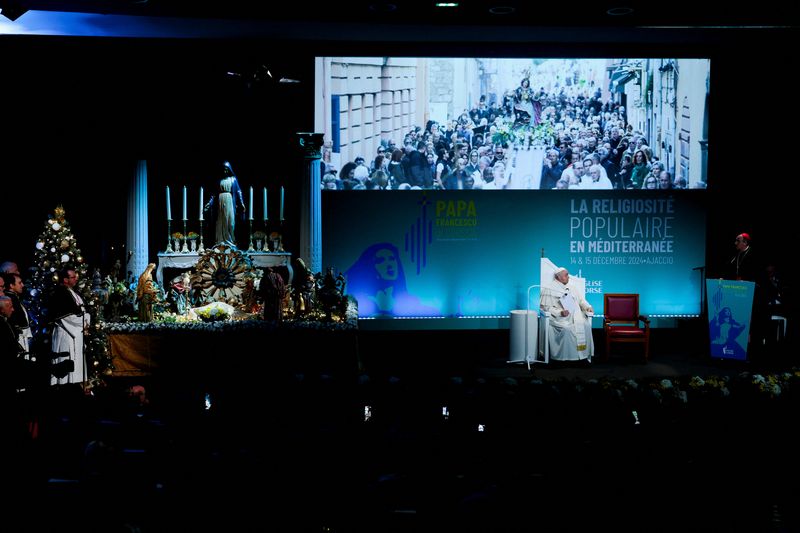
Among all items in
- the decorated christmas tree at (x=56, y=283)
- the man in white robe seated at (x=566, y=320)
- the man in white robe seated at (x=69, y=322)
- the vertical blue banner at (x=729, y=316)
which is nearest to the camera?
the man in white robe seated at (x=69, y=322)

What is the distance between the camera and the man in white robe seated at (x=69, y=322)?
23.6 ft

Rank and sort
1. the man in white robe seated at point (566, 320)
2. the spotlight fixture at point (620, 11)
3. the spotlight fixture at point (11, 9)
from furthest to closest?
the man in white robe seated at point (566, 320) → the spotlight fixture at point (620, 11) → the spotlight fixture at point (11, 9)

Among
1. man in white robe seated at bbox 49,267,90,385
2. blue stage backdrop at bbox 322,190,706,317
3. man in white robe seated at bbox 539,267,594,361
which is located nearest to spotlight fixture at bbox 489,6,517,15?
blue stage backdrop at bbox 322,190,706,317

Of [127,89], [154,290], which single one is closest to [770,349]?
[154,290]

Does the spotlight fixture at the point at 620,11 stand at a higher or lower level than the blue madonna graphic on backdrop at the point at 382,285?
higher

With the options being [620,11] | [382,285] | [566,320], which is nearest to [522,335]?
[566,320]

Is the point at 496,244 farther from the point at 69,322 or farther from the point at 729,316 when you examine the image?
the point at 69,322

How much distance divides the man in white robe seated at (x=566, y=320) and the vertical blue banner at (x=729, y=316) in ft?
4.47

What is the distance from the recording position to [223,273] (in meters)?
9.03

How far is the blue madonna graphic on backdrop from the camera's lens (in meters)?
10.6

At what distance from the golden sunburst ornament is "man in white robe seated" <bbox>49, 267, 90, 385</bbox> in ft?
5.84

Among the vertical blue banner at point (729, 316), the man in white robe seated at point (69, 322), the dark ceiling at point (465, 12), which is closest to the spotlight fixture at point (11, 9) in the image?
the dark ceiling at point (465, 12)

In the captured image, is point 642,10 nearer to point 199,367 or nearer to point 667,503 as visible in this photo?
point 199,367

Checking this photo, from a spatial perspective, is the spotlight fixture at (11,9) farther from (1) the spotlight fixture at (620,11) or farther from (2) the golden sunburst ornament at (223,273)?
(1) the spotlight fixture at (620,11)
